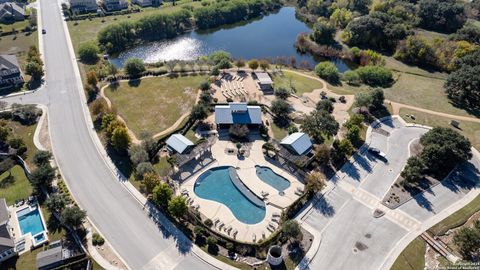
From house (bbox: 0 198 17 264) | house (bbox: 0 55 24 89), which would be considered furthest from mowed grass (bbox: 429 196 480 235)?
house (bbox: 0 55 24 89)

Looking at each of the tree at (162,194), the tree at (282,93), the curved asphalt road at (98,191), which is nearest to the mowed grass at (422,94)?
the tree at (282,93)

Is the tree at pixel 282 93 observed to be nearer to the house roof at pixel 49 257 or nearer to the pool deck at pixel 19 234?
the pool deck at pixel 19 234

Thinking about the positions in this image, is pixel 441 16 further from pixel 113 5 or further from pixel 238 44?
pixel 113 5

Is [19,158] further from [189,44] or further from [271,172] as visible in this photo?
[189,44]

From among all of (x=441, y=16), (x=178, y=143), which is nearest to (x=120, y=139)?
(x=178, y=143)

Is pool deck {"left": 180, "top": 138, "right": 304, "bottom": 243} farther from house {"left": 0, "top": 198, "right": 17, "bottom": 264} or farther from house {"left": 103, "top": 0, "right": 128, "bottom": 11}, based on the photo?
house {"left": 103, "top": 0, "right": 128, "bottom": 11}
